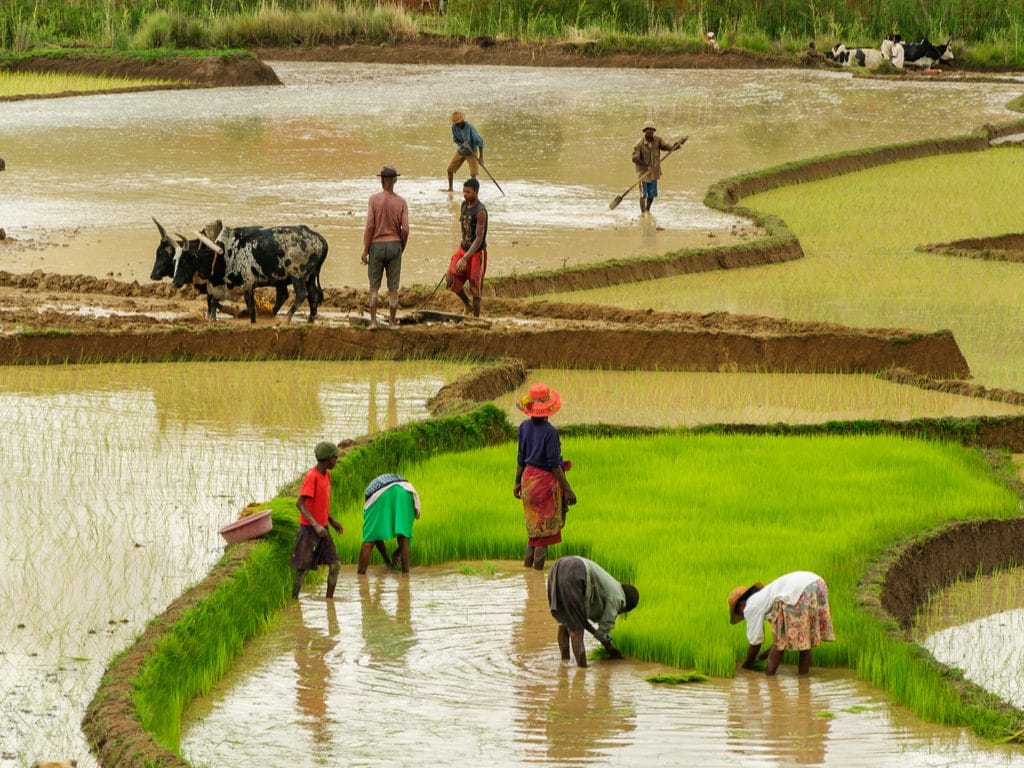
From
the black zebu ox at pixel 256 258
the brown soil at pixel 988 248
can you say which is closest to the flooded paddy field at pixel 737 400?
the black zebu ox at pixel 256 258

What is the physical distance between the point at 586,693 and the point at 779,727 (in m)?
0.79

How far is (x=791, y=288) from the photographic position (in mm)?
16172

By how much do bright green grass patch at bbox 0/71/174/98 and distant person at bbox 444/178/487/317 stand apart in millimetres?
19476

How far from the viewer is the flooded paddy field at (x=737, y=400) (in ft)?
39.3

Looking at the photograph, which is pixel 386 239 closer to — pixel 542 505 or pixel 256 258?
pixel 256 258

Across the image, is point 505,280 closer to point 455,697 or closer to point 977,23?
point 455,697

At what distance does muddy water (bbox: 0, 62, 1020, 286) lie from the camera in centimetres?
A: 1809

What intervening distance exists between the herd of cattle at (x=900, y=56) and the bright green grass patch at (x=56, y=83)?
14451mm

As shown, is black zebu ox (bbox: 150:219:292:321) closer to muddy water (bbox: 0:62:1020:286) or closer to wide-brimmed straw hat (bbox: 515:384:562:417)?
muddy water (bbox: 0:62:1020:286)

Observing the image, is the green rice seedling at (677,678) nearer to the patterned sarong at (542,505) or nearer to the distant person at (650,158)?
the patterned sarong at (542,505)

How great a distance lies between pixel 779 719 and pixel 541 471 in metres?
2.02

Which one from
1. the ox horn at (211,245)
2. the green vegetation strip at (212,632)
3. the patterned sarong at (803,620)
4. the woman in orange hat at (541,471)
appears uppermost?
the ox horn at (211,245)

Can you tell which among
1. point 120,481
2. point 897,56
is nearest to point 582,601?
point 120,481

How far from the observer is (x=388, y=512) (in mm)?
8367
